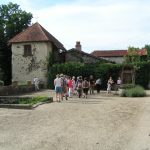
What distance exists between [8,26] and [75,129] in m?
44.3

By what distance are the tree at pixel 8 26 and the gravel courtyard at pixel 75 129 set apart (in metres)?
34.7

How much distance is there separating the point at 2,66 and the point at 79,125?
40.9 m

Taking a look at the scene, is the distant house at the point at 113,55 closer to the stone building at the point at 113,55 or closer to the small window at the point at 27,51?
the stone building at the point at 113,55

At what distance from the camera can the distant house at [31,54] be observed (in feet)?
165

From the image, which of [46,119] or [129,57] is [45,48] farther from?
[46,119]

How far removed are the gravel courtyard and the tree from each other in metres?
34.7

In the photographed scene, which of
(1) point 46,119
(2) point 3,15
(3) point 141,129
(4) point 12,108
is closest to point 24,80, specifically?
(2) point 3,15

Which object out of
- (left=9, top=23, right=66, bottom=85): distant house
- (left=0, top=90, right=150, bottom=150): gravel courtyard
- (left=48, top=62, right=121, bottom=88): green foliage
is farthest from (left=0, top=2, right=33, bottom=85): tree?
(left=0, top=90, right=150, bottom=150): gravel courtyard

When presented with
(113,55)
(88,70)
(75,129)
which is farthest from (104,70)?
(113,55)

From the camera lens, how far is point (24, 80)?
51.1 metres

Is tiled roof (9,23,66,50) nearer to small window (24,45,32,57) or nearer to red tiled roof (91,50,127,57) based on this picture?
small window (24,45,32,57)

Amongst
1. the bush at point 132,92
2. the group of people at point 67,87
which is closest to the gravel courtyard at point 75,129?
the group of people at point 67,87

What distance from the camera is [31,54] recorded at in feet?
167

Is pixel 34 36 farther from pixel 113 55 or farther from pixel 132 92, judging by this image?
pixel 113 55
